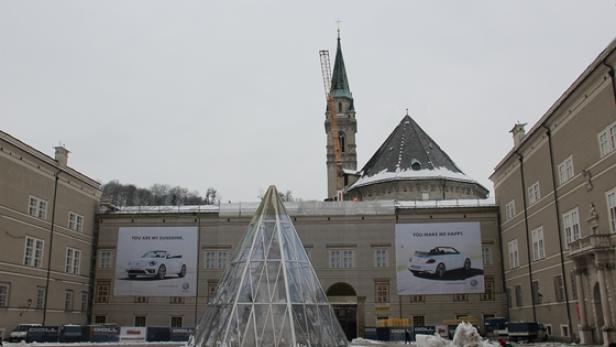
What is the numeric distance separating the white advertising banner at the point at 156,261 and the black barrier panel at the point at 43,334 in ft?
23.0

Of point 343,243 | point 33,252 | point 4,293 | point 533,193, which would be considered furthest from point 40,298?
point 533,193

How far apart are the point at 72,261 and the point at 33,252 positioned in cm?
468

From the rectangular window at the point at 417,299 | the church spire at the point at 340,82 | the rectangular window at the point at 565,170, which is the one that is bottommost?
the rectangular window at the point at 417,299

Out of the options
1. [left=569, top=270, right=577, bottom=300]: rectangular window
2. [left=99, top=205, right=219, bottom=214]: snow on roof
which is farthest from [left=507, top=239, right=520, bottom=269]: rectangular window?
[left=99, top=205, right=219, bottom=214]: snow on roof

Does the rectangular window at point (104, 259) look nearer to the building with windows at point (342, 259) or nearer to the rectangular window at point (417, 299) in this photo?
the building with windows at point (342, 259)

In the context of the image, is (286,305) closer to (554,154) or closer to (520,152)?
(554,154)

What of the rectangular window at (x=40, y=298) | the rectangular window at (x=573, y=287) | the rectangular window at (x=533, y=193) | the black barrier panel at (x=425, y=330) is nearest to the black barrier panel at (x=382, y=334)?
the black barrier panel at (x=425, y=330)

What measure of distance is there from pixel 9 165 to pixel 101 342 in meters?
12.2

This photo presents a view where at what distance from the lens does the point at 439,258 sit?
133 ft

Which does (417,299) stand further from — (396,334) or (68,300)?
(68,300)

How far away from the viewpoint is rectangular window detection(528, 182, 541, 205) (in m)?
33.2

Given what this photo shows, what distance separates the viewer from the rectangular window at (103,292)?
4222cm

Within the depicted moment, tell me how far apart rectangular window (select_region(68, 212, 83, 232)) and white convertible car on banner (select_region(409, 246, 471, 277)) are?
23.7 meters

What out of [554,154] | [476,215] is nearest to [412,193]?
[476,215]
